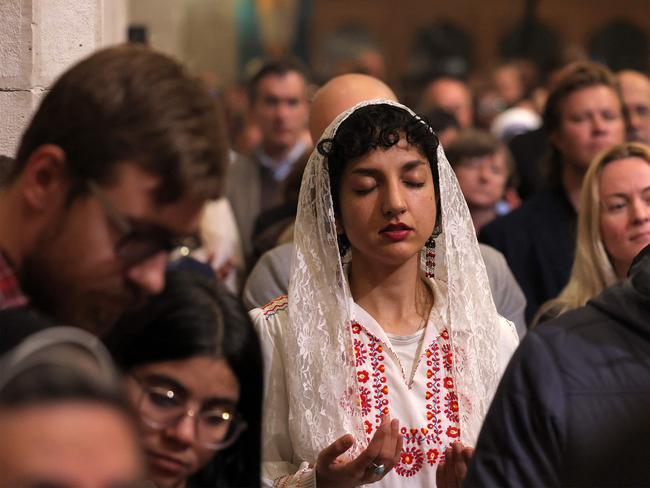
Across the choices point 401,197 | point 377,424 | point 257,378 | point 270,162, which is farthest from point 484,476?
point 270,162

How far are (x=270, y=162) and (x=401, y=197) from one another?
367 centimetres

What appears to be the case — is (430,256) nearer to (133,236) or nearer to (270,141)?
(133,236)

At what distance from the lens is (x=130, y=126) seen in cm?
188

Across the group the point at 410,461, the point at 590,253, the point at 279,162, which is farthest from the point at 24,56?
the point at 279,162

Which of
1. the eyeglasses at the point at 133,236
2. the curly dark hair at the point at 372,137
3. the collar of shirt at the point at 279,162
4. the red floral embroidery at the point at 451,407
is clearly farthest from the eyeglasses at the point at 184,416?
the collar of shirt at the point at 279,162

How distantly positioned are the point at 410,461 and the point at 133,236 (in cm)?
137

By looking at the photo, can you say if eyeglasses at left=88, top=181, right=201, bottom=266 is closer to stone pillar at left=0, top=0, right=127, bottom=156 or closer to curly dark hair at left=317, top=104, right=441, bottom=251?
curly dark hair at left=317, top=104, right=441, bottom=251

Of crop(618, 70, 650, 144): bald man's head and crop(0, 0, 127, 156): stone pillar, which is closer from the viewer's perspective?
crop(0, 0, 127, 156): stone pillar

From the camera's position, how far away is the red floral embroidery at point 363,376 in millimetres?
3146

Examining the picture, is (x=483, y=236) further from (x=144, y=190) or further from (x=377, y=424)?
(x=144, y=190)

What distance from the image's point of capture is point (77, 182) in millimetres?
1869

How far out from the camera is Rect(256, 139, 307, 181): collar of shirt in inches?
267

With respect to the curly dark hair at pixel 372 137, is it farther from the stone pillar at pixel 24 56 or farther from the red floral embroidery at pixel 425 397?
the stone pillar at pixel 24 56

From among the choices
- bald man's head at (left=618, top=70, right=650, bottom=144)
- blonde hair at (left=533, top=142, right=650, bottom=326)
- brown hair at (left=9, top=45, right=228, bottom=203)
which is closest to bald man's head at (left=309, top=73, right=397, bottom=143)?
blonde hair at (left=533, top=142, right=650, bottom=326)
